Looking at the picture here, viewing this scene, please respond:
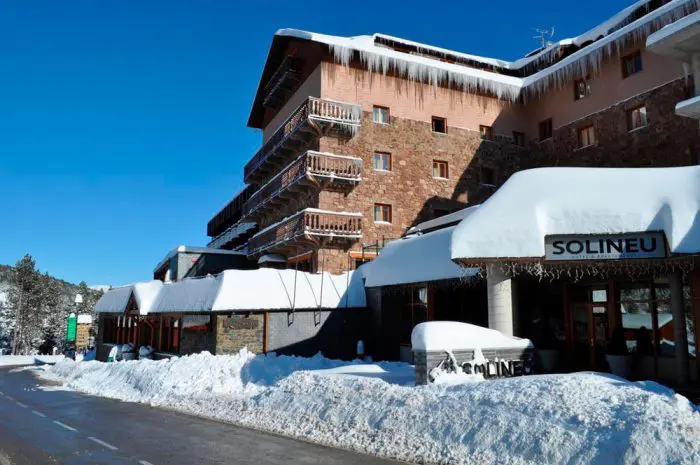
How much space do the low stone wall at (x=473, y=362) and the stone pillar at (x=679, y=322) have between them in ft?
13.8

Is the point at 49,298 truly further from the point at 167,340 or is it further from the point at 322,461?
the point at 322,461

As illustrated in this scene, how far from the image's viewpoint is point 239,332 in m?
23.1

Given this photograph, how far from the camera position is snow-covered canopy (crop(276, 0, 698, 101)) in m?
28.6

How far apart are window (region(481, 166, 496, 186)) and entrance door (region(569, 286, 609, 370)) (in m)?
16.9

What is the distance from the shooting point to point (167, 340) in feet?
92.5

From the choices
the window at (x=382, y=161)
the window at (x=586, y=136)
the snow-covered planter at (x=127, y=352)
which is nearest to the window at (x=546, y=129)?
the window at (x=586, y=136)

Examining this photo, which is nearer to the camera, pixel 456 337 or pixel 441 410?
pixel 441 410

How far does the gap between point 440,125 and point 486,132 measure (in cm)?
312

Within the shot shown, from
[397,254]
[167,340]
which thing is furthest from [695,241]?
[167,340]

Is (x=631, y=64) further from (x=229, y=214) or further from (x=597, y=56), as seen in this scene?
(x=229, y=214)

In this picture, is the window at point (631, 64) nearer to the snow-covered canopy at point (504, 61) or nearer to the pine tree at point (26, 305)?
the snow-covered canopy at point (504, 61)

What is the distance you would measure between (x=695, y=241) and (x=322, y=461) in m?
9.68

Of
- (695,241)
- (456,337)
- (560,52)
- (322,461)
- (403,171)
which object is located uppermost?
(560,52)

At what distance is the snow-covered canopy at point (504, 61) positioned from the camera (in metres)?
28.6
